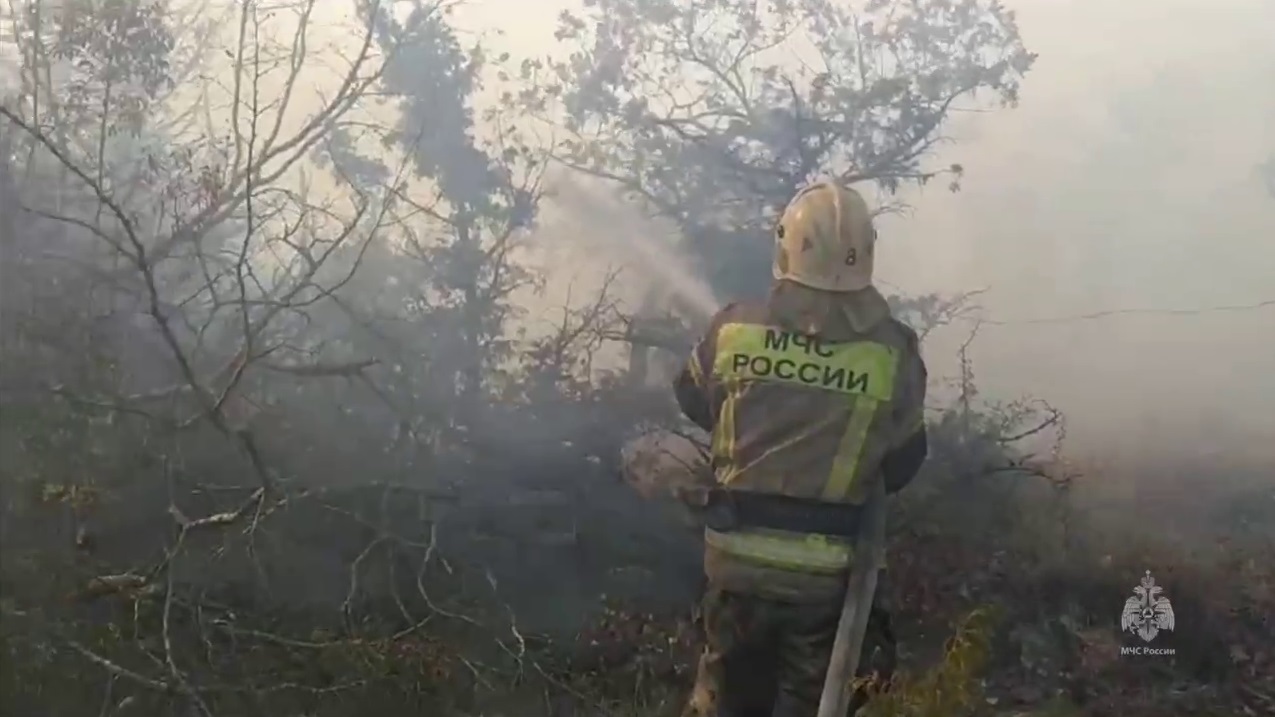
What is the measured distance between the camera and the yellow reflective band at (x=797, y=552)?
2.32 meters

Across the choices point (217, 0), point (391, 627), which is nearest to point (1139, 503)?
point (391, 627)

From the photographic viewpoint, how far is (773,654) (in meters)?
2.35

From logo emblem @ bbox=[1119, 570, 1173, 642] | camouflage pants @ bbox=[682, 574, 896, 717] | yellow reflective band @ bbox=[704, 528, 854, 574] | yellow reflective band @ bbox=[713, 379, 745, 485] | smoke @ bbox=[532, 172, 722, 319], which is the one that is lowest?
camouflage pants @ bbox=[682, 574, 896, 717]

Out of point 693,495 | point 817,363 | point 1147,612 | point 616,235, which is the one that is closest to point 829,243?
point 817,363

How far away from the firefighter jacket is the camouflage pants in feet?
0.12

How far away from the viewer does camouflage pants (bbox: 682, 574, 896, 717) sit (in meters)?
2.32

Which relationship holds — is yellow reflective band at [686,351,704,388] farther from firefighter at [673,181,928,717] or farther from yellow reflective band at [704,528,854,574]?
yellow reflective band at [704,528,854,574]

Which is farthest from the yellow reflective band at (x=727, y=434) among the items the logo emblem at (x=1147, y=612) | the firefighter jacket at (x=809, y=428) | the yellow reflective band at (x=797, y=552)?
the logo emblem at (x=1147, y=612)

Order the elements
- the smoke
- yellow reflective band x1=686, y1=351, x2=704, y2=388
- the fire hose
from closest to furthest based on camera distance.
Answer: the fire hose < yellow reflective band x1=686, y1=351, x2=704, y2=388 < the smoke

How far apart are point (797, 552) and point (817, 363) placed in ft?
1.10

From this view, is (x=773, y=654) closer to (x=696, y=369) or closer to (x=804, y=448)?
(x=804, y=448)

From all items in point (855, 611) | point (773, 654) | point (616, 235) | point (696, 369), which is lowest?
point (773, 654)

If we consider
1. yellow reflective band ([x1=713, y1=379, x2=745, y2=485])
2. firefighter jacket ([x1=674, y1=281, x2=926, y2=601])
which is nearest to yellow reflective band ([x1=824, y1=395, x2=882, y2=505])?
firefighter jacket ([x1=674, y1=281, x2=926, y2=601])

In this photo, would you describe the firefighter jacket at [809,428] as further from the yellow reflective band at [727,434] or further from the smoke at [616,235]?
the smoke at [616,235]
